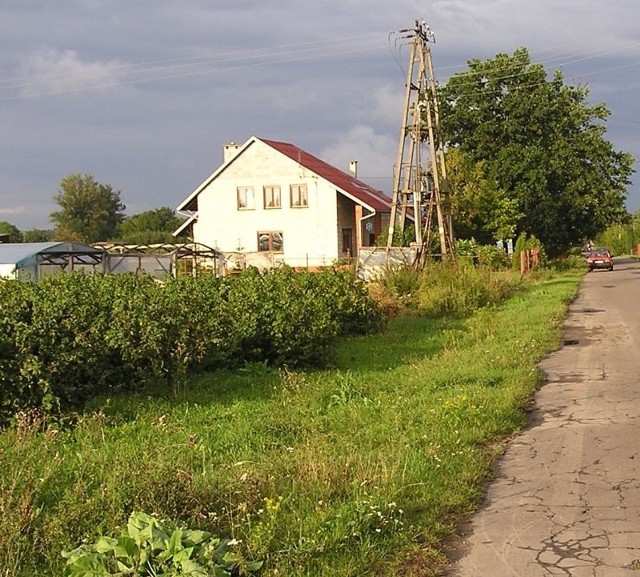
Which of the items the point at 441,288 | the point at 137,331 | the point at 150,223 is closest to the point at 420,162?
the point at 441,288

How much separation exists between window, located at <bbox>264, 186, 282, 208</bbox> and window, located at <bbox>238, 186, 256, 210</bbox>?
672mm

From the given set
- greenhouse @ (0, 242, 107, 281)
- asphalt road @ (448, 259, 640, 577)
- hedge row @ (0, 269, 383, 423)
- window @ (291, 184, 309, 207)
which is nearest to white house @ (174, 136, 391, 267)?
window @ (291, 184, 309, 207)

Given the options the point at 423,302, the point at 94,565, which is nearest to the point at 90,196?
the point at 423,302

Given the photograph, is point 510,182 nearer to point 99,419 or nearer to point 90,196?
point 99,419

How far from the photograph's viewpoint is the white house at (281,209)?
4500 centimetres

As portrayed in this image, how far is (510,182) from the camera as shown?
49.4 metres

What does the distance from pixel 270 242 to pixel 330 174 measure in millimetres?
5146

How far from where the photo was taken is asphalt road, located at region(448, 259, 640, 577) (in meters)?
5.06

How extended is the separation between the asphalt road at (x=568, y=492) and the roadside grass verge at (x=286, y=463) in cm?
25

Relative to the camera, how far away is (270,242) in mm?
46031

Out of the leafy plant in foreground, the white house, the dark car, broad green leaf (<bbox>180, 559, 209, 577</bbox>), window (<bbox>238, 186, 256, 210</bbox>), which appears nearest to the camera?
broad green leaf (<bbox>180, 559, 209, 577</bbox>)

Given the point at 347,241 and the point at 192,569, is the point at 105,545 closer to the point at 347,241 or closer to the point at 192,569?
the point at 192,569

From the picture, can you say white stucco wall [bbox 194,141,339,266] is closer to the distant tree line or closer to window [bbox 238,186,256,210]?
window [bbox 238,186,256,210]

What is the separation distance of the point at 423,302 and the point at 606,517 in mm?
15779
